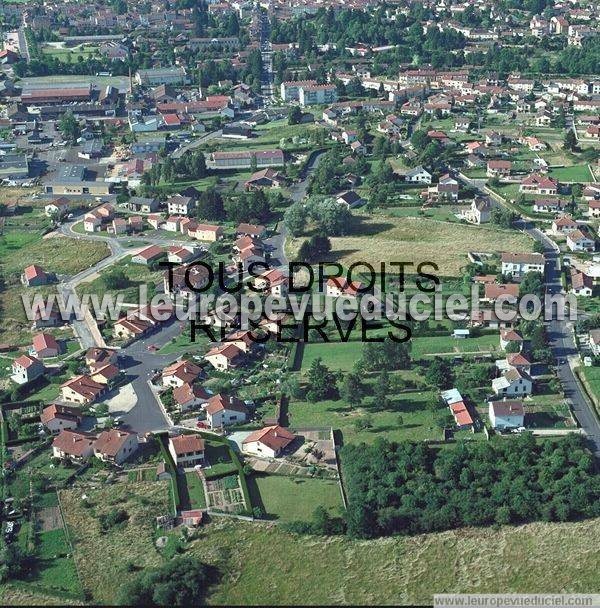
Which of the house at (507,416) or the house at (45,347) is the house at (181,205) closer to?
the house at (45,347)

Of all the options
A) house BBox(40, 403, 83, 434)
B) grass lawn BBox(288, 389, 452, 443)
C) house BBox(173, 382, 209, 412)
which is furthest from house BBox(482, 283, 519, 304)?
house BBox(40, 403, 83, 434)

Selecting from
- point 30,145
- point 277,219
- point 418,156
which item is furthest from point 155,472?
point 30,145

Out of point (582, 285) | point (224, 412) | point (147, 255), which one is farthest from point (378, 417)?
point (147, 255)

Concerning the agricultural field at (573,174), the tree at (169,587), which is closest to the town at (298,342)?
the tree at (169,587)

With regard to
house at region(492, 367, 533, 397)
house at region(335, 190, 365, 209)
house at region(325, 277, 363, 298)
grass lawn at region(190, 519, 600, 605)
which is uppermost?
house at region(335, 190, 365, 209)

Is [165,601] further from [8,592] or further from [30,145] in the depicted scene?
[30,145]

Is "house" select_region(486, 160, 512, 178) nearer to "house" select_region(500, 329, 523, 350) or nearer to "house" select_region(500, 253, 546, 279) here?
"house" select_region(500, 253, 546, 279)
